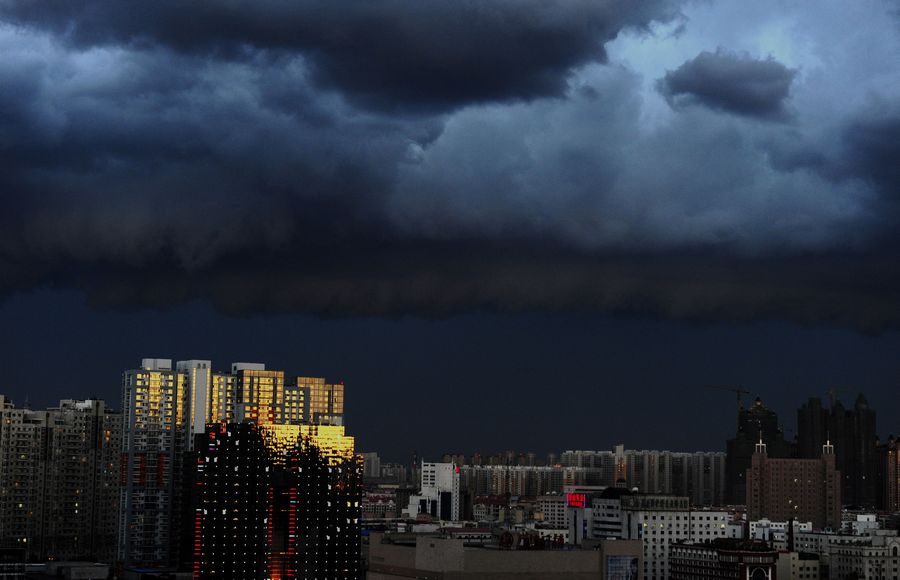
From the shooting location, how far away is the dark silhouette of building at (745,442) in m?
121

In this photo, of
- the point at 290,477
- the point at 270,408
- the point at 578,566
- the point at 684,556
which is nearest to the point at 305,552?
the point at 290,477

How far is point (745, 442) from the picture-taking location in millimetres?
122875

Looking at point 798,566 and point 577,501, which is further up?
point 577,501

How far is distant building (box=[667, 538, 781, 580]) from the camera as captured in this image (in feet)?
205

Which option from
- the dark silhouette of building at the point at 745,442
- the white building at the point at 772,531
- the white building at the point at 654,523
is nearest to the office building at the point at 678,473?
the dark silhouette of building at the point at 745,442

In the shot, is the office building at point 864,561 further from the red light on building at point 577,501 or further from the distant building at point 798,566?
the red light on building at point 577,501

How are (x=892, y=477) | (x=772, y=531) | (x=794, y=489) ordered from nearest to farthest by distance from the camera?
(x=772, y=531) < (x=794, y=489) < (x=892, y=477)

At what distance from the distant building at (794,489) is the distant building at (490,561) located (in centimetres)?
5332

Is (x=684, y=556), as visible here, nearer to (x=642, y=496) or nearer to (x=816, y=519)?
(x=642, y=496)

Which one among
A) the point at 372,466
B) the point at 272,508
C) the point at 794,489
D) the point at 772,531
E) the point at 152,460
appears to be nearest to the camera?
the point at 272,508

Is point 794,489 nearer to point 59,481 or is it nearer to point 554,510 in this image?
point 554,510

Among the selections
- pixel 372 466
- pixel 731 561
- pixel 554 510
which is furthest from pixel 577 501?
pixel 372 466

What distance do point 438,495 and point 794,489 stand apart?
33.2 m

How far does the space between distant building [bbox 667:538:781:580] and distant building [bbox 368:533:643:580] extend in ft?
34.0
